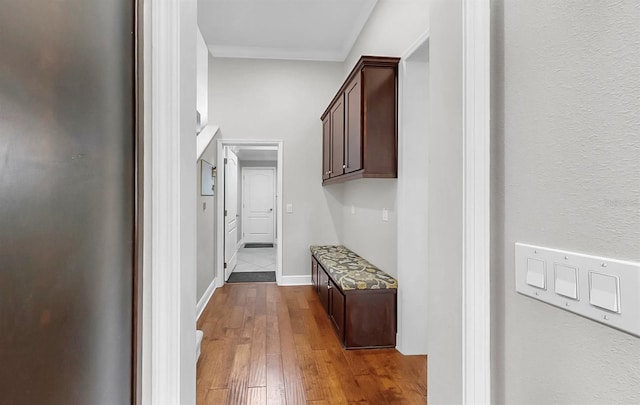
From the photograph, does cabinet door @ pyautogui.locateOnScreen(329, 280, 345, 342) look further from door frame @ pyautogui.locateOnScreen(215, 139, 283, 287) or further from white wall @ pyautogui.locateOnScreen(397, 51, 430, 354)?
door frame @ pyautogui.locateOnScreen(215, 139, 283, 287)

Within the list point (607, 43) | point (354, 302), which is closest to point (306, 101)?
point (354, 302)

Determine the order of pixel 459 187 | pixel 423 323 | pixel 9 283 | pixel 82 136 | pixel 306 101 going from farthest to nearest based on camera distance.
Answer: pixel 306 101 → pixel 423 323 → pixel 459 187 → pixel 82 136 → pixel 9 283

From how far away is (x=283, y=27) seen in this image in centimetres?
402

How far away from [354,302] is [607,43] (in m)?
2.41

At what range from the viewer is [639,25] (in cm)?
51

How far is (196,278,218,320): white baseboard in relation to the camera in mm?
3454

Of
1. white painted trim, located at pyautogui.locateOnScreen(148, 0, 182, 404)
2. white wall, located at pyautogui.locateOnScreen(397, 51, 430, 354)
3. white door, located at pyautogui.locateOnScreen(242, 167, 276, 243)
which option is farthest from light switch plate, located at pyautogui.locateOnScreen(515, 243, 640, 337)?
white door, located at pyautogui.locateOnScreen(242, 167, 276, 243)

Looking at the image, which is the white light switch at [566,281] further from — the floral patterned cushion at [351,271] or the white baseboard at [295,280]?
the white baseboard at [295,280]

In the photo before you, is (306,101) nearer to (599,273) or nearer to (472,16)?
(472,16)

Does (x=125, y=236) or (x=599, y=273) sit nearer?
(x=599, y=273)

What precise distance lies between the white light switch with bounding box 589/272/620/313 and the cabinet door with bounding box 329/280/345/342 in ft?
7.57

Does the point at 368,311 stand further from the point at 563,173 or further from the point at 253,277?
the point at 253,277

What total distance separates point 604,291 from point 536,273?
0.46 ft

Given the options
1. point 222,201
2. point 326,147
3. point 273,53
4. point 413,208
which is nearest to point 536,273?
point 413,208
